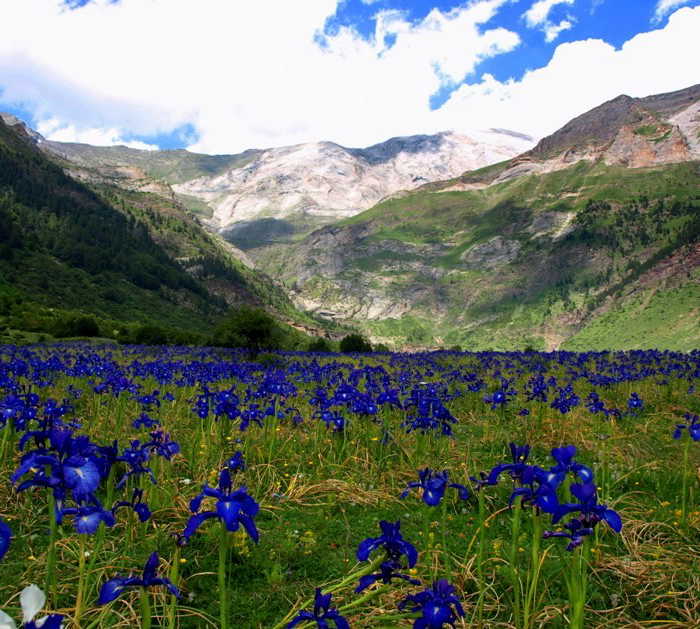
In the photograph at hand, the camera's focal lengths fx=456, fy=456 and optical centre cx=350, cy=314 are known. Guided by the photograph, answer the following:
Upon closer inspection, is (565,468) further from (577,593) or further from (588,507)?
(577,593)

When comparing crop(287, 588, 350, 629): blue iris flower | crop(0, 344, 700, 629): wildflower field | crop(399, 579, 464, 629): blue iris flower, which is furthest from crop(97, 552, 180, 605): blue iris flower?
crop(399, 579, 464, 629): blue iris flower

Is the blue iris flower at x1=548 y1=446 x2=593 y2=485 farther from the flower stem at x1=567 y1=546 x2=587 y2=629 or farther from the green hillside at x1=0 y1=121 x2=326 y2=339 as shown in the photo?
the green hillside at x1=0 y1=121 x2=326 y2=339

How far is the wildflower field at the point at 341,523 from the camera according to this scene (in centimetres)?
232

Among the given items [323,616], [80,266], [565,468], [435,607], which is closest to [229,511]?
[323,616]

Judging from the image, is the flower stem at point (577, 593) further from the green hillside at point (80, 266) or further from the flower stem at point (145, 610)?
the green hillside at point (80, 266)

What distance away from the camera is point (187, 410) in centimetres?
984

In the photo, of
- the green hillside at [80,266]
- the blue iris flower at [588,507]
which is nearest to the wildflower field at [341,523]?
the blue iris flower at [588,507]

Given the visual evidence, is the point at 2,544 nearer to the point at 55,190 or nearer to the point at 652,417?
the point at 652,417

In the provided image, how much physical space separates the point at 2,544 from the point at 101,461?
134 cm

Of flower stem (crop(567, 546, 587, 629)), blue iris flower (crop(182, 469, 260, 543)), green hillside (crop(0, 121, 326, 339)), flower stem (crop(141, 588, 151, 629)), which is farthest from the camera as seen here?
green hillside (crop(0, 121, 326, 339))

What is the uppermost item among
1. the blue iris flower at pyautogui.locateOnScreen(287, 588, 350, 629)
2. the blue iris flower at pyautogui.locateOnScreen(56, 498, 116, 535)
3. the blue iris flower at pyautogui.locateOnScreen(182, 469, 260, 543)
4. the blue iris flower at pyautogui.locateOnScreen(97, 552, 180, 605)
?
the blue iris flower at pyautogui.locateOnScreen(182, 469, 260, 543)

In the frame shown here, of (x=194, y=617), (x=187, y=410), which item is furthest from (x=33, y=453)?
(x=187, y=410)

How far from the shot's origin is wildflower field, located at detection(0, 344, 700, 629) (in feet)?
7.60

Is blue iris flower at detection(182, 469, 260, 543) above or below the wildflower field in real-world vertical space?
above
